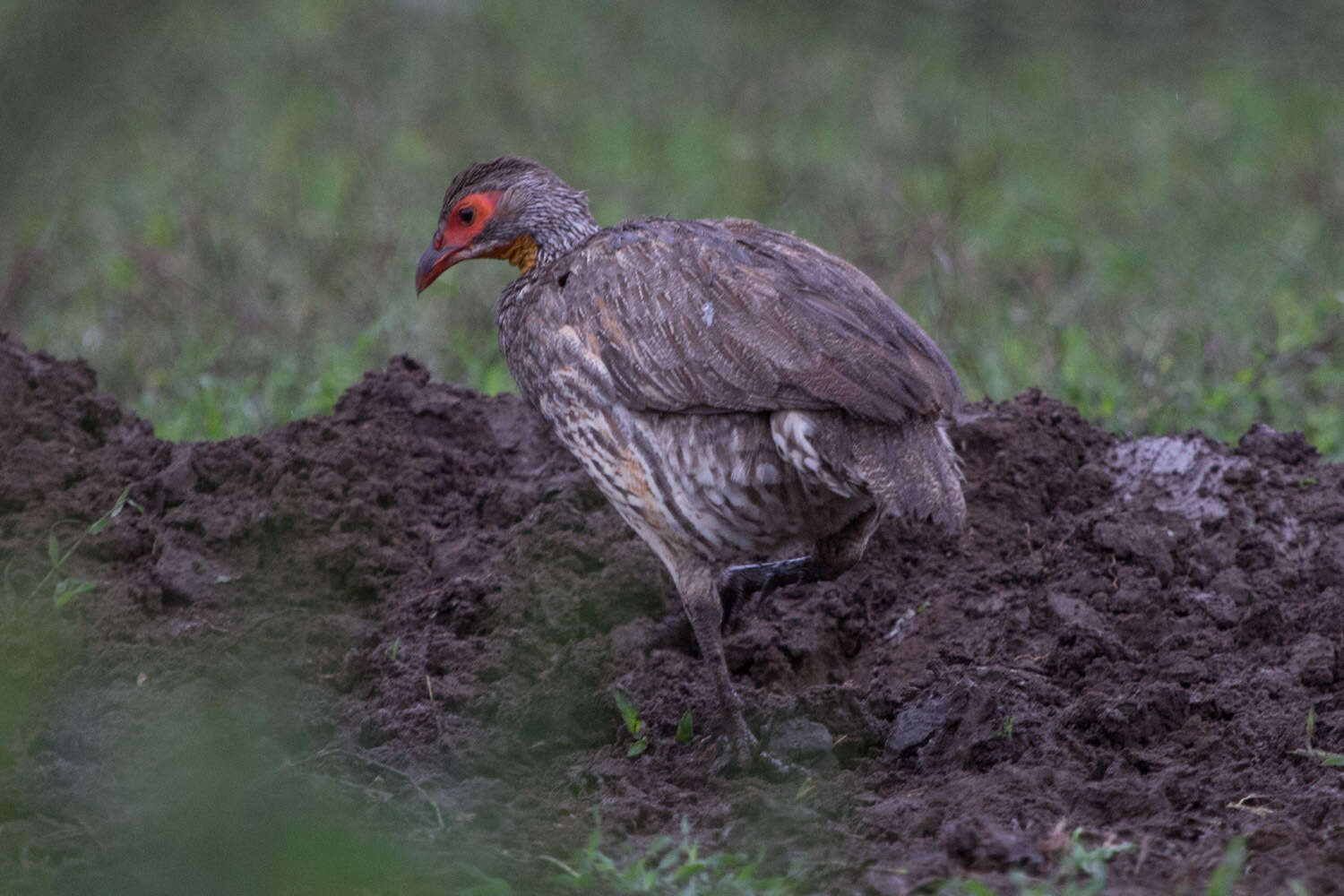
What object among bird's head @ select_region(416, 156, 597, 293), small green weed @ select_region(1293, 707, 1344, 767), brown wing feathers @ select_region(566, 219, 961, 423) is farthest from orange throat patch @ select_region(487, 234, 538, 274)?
small green weed @ select_region(1293, 707, 1344, 767)

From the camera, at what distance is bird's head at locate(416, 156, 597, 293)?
546 centimetres

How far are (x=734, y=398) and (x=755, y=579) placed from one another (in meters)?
0.92

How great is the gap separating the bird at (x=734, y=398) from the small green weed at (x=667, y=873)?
2.29ft

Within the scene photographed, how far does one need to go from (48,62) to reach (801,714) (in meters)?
3.44

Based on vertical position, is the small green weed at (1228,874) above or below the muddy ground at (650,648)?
below

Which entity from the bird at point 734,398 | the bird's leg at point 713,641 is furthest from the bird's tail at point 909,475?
the bird's leg at point 713,641

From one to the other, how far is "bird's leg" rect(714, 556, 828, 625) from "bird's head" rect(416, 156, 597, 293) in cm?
129

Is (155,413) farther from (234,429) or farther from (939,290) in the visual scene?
(939,290)

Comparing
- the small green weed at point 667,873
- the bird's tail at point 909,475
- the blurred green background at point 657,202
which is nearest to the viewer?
the blurred green background at point 657,202

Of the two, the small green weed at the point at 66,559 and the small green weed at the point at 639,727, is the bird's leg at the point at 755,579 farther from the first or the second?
the small green weed at the point at 66,559

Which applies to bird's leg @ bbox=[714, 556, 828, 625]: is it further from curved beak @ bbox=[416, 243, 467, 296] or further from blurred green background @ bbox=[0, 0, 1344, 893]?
blurred green background @ bbox=[0, 0, 1344, 893]

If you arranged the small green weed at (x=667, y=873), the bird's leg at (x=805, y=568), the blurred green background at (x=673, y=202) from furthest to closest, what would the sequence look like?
the blurred green background at (x=673, y=202)
the bird's leg at (x=805, y=568)
the small green weed at (x=667, y=873)

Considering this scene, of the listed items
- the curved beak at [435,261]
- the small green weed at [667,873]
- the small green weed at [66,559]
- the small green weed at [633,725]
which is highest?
the curved beak at [435,261]

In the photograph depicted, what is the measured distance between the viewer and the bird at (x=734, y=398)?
14.5 ft
